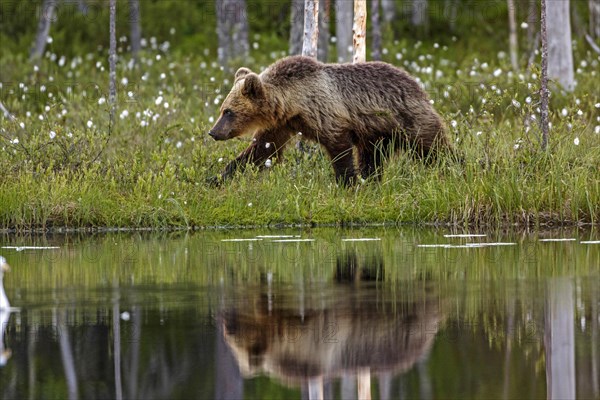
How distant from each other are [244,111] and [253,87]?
30cm

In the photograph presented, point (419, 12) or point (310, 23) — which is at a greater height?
point (419, 12)

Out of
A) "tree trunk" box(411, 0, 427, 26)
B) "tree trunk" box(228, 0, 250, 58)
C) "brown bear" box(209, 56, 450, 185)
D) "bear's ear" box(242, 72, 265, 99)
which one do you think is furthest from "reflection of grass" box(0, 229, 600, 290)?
"tree trunk" box(411, 0, 427, 26)

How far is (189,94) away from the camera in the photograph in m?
22.7

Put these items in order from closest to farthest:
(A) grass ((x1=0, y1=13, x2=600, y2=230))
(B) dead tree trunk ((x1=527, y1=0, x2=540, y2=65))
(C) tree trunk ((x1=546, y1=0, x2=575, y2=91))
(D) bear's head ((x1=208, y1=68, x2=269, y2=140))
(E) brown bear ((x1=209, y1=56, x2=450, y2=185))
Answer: (A) grass ((x1=0, y1=13, x2=600, y2=230)) < (E) brown bear ((x1=209, y1=56, x2=450, y2=185)) < (D) bear's head ((x1=208, y1=68, x2=269, y2=140)) < (C) tree trunk ((x1=546, y1=0, x2=575, y2=91)) < (B) dead tree trunk ((x1=527, y1=0, x2=540, y2=65))

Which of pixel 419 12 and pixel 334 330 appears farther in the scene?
pixel 419 12

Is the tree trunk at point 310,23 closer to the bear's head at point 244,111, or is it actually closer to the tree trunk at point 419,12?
the bear's head at point 244,111

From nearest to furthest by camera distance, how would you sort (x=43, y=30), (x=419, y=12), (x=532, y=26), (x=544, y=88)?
(x=544, y=88) → (x=43, y=30) → (x=532, y=26) → (x=419, y=12)

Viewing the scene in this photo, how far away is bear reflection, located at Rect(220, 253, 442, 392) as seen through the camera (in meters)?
6.13

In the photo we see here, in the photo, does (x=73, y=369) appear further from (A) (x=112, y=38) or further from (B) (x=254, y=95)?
(A) (x=112, y=38)

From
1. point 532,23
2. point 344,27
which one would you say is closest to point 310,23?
point 344,27

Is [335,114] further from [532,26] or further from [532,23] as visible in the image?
[532,26]

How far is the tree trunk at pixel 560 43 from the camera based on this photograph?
22.1 metres

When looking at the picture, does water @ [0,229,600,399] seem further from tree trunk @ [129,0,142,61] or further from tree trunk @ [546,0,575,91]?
tree trunk @ [129,0,142,61]

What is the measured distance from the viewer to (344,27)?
24.9 meters
